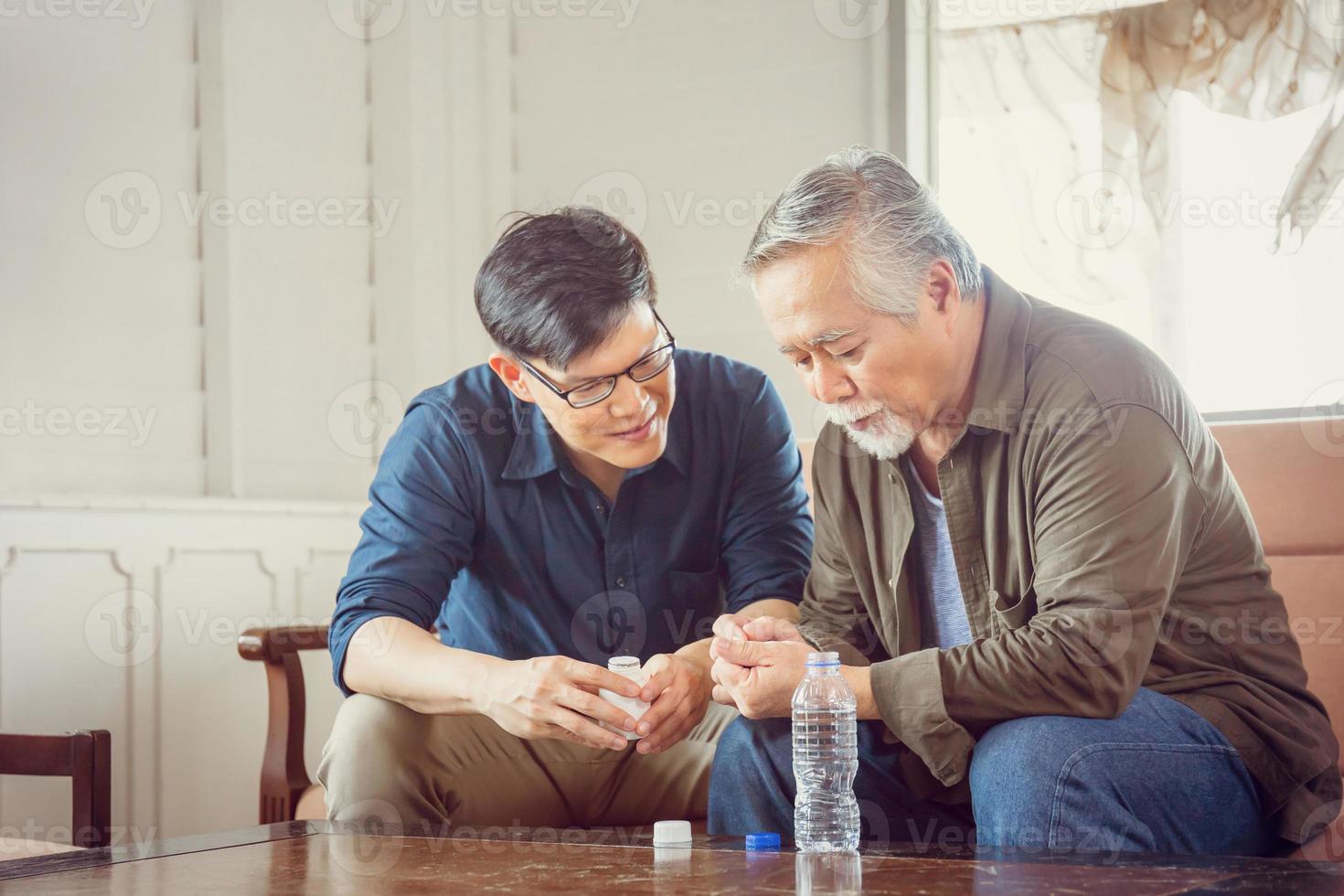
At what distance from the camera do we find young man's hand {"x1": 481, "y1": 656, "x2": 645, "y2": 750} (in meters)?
1.74

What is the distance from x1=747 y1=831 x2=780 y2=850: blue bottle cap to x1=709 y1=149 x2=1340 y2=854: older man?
9.2 inches

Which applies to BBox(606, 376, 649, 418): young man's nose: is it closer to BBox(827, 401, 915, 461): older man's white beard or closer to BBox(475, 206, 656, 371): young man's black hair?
BBox(475, 206, 656, 371): young man's black hair

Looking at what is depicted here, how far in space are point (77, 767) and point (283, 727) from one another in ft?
1.27

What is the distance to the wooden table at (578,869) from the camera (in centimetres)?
112

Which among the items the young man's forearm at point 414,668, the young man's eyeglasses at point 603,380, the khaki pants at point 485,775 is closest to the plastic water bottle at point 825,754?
the khaki pants at point 485,775

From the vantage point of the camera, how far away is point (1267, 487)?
2193 millimetres

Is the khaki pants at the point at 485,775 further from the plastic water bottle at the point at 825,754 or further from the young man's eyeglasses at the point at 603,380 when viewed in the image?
the young man's eyeglasses at the point at 603,380

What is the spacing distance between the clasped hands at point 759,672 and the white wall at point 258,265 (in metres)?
1.53

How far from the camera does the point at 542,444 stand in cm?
215

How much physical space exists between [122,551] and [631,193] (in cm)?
158

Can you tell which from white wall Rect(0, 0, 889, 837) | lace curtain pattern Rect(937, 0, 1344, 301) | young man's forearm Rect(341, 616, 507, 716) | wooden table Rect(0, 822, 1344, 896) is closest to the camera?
wooden table Rect(0, 822, 1344, 896)

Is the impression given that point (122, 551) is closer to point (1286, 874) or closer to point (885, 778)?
point (885, 778)

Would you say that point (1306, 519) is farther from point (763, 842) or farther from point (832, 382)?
point (763, 842)

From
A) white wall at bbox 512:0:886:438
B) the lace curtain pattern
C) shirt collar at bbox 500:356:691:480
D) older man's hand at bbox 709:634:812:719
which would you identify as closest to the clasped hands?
older man's hand at bbox 709:634:812:719
